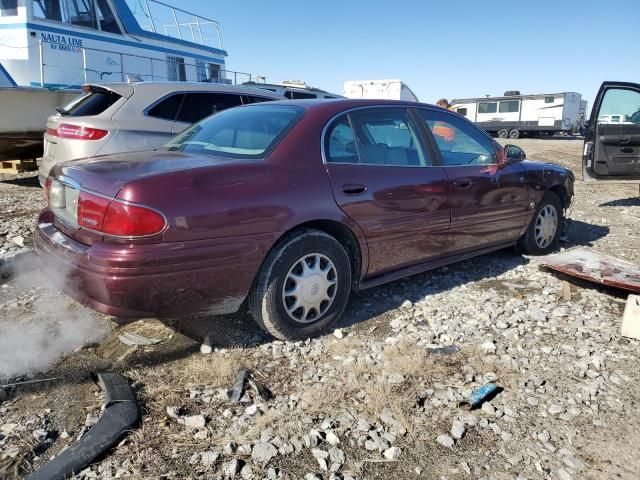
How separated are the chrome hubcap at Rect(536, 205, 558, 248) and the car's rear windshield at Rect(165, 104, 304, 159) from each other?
3094 millimetres

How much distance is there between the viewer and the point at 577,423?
2.53 m

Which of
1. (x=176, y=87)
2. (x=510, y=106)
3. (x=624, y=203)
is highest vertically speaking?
(x=510, y=106)

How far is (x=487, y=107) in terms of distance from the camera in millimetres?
34969

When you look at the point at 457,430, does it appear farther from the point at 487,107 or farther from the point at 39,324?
the point at 487,107

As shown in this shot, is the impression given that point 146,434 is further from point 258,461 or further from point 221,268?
point 221,268

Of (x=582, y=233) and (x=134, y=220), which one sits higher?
(x=134, y=220)

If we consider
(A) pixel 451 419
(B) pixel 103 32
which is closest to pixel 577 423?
(A) pixel 451 419

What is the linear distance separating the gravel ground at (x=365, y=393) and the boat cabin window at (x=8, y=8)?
6654mm

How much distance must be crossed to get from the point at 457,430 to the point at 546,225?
11.6 ft

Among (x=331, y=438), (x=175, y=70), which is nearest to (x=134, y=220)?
(x=331, y=438)

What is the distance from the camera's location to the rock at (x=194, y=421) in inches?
94.4

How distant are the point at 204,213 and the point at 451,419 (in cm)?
166

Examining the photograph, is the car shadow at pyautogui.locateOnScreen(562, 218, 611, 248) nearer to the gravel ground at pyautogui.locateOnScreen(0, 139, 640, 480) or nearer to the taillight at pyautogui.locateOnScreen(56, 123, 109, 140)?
the gravel ground at pyautogui.locateOnScreen(0, 139, 640, 480)

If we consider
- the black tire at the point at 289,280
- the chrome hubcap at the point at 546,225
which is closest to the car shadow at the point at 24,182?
the black tire at the point at 289,280
